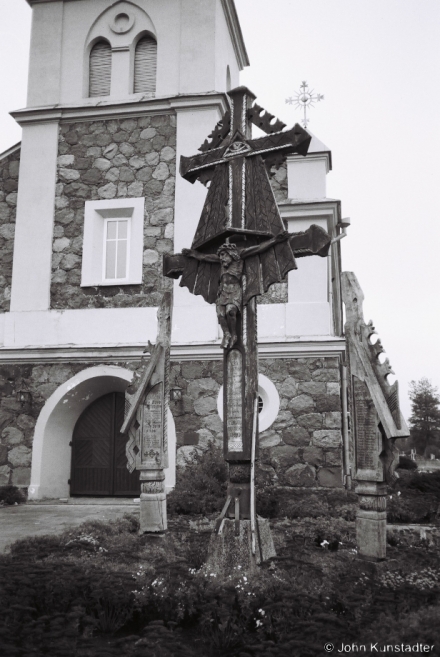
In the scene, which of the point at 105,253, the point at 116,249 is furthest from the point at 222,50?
the point at 105,253

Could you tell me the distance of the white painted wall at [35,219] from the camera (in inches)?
492

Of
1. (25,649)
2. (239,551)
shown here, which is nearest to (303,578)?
(239,551)

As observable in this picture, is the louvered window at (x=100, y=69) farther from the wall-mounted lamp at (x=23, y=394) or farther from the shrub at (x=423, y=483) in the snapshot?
the shrub at (x=423, y=483)

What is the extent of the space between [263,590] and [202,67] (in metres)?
10.9

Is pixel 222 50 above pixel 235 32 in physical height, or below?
below

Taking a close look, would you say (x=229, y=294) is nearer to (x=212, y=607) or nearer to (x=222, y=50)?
(x=212, y=607)

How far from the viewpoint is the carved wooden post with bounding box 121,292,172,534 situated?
21.1 feet

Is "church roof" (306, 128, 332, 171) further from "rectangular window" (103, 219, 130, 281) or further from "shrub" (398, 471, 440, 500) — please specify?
"shrub" (398, 471, 440, 500)

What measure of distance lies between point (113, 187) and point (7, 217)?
229 cm

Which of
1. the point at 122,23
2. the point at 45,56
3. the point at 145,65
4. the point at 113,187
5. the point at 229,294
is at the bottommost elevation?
the point at 229,294

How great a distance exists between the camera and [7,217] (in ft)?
43.0


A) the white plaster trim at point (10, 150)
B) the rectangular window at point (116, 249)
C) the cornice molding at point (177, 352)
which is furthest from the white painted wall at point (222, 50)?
the cornice molding at point (177, 352)

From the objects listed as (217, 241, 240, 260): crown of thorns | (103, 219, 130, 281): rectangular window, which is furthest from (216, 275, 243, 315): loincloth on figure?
(103, 219, 130, 281): rectangular window

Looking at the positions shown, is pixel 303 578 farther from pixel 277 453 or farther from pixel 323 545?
pixel 277 453
